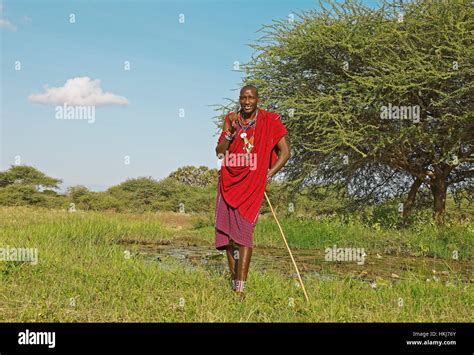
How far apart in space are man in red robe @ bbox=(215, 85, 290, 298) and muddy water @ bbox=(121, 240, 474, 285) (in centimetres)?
119

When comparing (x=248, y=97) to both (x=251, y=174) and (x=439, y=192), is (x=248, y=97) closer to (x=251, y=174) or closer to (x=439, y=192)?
(x=251, y=174)

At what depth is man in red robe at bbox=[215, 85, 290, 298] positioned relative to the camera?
19.0 feet

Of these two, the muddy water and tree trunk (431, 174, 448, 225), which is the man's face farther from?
tree trunk (431, 174, 448, 225)

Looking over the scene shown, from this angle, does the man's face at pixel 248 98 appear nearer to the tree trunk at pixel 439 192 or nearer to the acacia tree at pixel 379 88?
the acacia tree at pixel 379 88

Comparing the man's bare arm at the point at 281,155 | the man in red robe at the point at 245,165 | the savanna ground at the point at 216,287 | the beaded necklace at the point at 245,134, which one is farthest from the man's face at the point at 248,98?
the savanna ground at the point at 216,287

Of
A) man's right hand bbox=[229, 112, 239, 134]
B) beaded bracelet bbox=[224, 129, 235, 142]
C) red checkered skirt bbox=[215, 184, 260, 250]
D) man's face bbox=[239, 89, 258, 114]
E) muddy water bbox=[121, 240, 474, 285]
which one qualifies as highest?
man's face bbox=[239, 89, 258, 114]

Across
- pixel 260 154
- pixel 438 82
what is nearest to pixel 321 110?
pixel 438 82

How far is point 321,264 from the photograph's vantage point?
27.0ft

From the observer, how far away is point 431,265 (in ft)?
27.8

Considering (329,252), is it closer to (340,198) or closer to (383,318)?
(383,318)

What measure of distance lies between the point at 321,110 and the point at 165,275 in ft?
27.4

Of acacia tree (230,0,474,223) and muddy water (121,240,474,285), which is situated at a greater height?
acacia tree (230,0,474,223)

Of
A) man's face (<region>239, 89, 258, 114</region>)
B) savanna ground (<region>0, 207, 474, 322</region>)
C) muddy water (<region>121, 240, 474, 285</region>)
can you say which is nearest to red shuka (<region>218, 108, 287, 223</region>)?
man's face (<region>239, 89, 258, 114</region>)

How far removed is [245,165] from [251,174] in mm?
118
